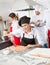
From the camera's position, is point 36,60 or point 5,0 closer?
point 36,60

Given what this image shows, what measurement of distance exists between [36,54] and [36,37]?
0.66m

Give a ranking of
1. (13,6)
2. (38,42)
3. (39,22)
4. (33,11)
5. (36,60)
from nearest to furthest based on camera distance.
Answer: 1. (36,60)
2. (38,42)
3. (39,22)
4. (33,11)
5. (13,6)

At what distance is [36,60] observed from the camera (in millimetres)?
1263

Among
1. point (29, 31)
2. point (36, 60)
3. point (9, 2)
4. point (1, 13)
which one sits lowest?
point (36, 60)

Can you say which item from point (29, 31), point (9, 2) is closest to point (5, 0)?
point (9, 2)

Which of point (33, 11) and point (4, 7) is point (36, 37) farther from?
point (4, 7)

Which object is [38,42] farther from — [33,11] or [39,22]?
[33,11]

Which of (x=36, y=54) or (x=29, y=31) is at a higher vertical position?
(x=29, y=31)

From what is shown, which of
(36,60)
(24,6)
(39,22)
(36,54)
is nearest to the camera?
(36,60)

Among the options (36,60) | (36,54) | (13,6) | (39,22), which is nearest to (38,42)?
(36,54)

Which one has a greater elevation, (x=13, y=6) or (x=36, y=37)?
(x=13, y=6)

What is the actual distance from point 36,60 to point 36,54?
17 centimetres

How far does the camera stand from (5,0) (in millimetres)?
4113

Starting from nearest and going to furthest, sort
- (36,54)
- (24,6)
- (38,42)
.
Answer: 1. (36,54)
2. (38,42)
3. (24,6)
